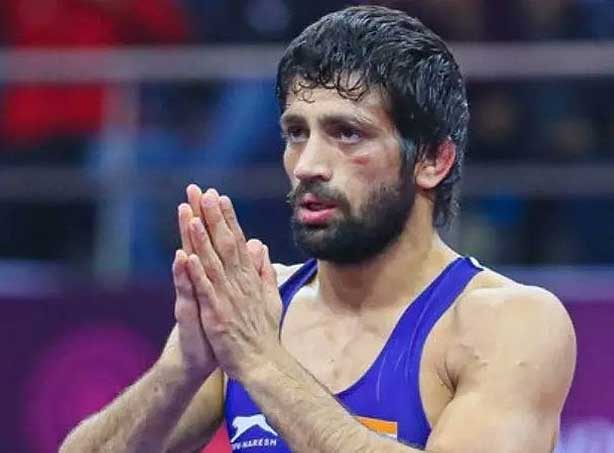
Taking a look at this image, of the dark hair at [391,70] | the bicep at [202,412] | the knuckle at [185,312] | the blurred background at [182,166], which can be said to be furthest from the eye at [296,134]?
the blurred background at [182,166]

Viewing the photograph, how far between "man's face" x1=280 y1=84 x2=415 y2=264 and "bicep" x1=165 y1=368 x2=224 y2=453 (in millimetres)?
538

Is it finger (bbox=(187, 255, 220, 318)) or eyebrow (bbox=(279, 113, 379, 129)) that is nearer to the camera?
finger (bbox=(187, 255, 220, 318))

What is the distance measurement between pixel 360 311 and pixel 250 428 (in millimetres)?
426

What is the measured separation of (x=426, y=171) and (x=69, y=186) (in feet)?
13.1

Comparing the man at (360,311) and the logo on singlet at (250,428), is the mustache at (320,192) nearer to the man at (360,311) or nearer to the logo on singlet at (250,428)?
the man at (360,311)

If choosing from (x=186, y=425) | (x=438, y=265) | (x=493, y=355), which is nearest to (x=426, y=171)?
(x=438, y=265)

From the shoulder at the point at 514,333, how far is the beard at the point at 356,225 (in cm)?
26

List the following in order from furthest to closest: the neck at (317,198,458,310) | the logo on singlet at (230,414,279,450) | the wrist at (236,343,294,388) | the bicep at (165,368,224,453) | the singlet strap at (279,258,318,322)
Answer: the singlet strap at (279,258,318,322) < the bicep at (165,368,224,453) < the neck at (317,198,458,310) < the logo on singlet at (230,414,279,450) < the wrist at (236,343,294,388)

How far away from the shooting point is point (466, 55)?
27.2ft

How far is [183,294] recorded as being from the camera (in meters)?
4.23

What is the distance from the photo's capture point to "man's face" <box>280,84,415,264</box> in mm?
4391

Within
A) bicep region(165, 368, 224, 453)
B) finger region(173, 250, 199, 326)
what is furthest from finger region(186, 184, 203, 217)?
bicep region(165, 368, 224, 453)

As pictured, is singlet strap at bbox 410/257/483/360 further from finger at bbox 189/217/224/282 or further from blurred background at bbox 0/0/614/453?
blurred background at bbox 0/0/614/453

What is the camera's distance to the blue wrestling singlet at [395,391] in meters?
4.37
